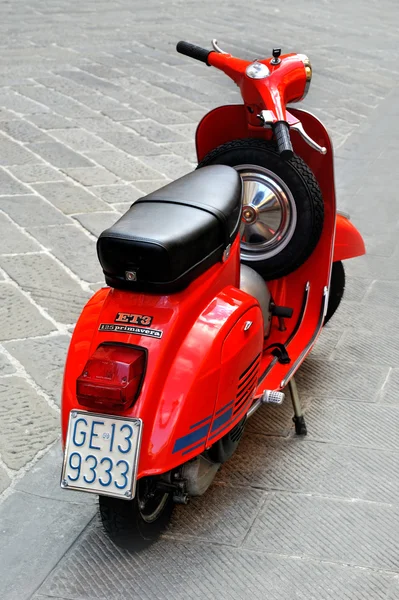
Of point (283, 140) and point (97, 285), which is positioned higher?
point (283, 140)

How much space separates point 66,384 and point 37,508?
55 cm

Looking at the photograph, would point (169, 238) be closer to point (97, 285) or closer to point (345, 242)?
point (345, 242)

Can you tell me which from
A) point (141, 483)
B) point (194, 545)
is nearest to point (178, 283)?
point (141, 483)

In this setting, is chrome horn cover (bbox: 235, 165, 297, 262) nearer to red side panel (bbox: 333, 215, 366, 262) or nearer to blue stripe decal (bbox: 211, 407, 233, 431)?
red side panel (bbox: 333, 215, 366, 262)

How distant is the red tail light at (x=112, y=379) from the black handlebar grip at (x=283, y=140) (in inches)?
Result: 34.1

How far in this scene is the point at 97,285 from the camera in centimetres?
414

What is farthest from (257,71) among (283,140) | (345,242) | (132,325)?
(132,325)

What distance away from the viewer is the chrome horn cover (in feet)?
10.1

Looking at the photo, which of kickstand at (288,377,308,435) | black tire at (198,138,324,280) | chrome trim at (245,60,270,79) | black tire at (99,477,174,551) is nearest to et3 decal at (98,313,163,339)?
black tire at (99,477,174,551)

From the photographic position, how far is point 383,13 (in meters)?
11.2

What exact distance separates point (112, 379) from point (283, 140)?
1034 millimetres

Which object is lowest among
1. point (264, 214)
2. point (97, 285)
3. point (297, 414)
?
point (97, 285)

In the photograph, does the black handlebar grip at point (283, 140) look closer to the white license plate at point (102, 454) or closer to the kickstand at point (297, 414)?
the kickstand at point (297, 414)

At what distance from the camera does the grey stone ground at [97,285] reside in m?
2.43
